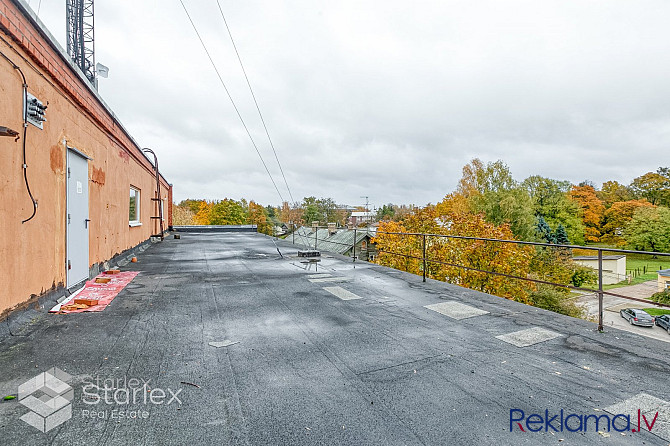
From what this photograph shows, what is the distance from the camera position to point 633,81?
15.0 metres

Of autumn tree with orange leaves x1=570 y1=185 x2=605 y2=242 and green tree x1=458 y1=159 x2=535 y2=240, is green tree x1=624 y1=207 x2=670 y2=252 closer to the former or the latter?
autumn tree with orange leaves x1=570 y1=185 x2=605 y2=242

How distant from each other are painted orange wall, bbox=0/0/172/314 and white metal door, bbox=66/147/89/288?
0.19 m

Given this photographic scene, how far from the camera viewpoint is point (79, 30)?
28.5ft

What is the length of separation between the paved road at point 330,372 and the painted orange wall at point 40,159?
2.17 feet

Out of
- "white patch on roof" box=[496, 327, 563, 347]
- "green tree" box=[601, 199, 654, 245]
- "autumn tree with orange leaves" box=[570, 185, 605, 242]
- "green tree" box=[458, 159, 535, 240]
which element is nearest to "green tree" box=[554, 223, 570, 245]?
"green tree" box=[601, 199, 654, 245]

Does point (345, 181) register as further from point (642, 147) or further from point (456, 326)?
point (456, 326)

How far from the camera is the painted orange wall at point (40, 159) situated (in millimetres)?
2906

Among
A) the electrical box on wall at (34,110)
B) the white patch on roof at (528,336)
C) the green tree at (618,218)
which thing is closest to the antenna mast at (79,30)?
the electrical box on wall at (34,110)

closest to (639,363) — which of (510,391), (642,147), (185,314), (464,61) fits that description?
(510,391)

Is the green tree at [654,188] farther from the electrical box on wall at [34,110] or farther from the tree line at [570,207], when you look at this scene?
the electrical box on wall at [34,110]

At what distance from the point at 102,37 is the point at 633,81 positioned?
74.0 ft

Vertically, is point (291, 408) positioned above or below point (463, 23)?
below

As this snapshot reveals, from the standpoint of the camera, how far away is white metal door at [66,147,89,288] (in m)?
4.34

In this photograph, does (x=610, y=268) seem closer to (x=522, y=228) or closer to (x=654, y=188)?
(x=522, y=228)
